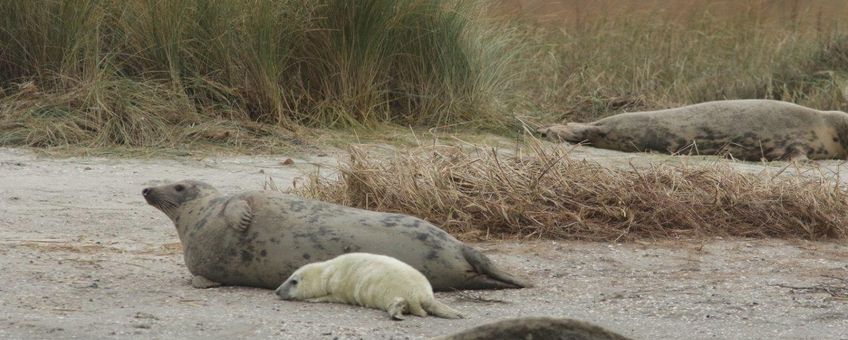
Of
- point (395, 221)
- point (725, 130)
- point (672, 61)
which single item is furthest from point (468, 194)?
point (672, 61)

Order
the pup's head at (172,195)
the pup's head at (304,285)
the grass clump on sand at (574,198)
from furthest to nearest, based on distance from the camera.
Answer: the grass clump on sand at (574,198) < the pup's head at (172,195) < the pup's head at (304,285)

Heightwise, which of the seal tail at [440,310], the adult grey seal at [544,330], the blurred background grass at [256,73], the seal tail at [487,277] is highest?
the adult grey seal at [544,330]

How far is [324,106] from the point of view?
9.84m

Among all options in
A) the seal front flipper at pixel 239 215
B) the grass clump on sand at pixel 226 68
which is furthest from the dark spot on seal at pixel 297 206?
the grass clump on sand at pixel 226 68

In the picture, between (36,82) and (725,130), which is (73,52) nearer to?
(36,82)

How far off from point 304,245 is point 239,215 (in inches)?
10.4

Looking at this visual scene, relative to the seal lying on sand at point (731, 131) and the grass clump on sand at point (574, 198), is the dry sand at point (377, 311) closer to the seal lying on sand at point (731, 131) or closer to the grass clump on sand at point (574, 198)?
the grass clump on sand at point (574, 198)

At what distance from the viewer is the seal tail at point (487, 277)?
490cm

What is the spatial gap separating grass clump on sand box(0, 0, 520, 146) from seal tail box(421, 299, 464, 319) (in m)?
4.61

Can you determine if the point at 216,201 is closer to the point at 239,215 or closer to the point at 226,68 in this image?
the point at 239,215

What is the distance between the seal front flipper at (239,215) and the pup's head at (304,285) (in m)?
0.41

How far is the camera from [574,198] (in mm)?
6371

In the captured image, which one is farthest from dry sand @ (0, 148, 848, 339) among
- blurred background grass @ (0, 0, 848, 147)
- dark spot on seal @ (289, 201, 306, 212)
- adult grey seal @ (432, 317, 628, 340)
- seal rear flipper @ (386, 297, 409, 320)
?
blurred background grass @ (0, 0, 848, 147)

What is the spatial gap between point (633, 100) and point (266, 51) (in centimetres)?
375
